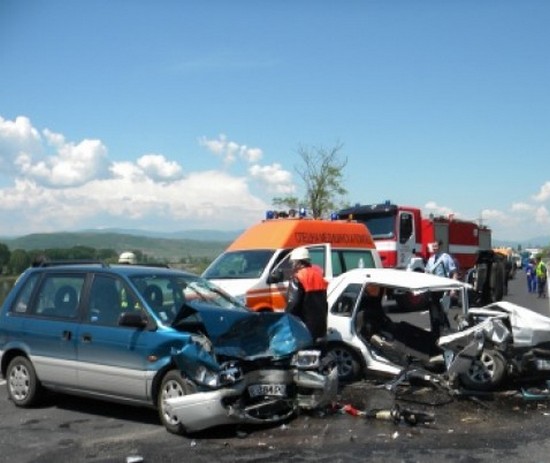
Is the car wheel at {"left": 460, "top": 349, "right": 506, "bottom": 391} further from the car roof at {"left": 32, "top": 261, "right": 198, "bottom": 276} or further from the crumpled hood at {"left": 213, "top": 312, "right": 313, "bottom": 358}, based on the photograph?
the car roof at {"left": 32, "top": 261, "right": 198, "bottom": 276}

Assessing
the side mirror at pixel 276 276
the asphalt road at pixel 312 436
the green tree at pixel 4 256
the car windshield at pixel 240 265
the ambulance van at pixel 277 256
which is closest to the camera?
the asphalt road at pixel 312 436

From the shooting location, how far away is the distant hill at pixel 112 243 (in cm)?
3055

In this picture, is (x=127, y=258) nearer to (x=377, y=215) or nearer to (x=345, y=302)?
(x=345, y=302)

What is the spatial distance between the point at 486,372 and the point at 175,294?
12.2 feet

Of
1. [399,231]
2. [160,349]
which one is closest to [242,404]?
[160,349]

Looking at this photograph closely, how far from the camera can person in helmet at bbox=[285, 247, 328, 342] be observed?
28.3ft

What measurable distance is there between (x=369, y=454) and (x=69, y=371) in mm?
3474

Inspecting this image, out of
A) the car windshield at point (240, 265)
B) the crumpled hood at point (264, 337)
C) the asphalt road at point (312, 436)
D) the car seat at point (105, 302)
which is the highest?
the car windshield at point (240, 265)

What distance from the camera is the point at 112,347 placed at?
23.3ft

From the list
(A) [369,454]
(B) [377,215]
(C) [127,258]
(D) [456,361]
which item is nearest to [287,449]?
(A) [369,454]

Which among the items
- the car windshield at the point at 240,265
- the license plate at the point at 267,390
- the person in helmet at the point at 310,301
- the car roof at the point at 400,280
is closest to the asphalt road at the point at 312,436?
the license plate at the point at 267,390

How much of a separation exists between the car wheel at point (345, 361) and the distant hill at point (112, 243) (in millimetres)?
11202

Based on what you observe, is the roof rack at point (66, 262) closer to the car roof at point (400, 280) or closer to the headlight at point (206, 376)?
the headlight at point (206, 376)

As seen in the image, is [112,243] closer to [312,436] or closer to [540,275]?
[540,275]
